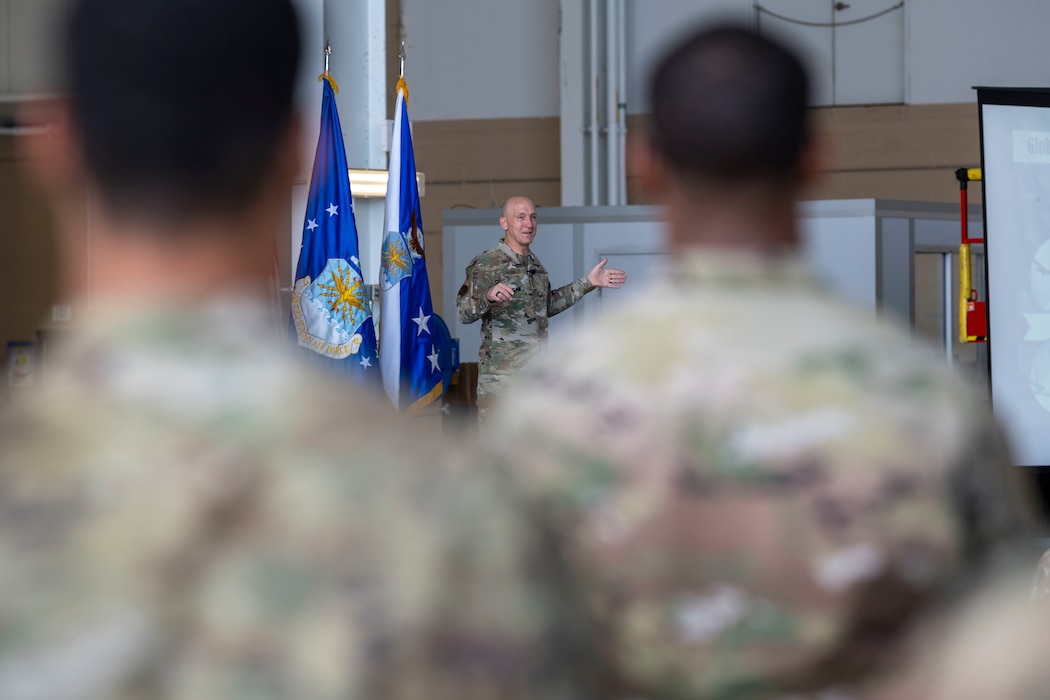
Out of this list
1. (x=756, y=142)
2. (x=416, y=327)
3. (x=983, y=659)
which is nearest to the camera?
(x=983, y=659)

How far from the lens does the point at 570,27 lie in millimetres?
9641

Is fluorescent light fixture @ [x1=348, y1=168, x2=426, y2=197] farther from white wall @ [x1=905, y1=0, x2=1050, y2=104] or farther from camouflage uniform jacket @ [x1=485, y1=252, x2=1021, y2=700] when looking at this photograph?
white wall @ [x1=905, y1=0, x2=1050, y2=104]

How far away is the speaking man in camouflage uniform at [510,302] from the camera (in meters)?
5.55

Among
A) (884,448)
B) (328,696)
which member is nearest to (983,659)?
(884,448)

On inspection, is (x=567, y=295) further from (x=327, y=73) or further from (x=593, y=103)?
(x=593, y=103)

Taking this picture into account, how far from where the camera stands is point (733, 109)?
1.00m

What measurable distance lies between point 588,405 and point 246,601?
17.4 inches

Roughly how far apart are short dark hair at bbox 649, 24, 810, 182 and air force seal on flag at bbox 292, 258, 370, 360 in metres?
4.01

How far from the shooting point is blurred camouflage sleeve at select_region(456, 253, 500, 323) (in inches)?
218

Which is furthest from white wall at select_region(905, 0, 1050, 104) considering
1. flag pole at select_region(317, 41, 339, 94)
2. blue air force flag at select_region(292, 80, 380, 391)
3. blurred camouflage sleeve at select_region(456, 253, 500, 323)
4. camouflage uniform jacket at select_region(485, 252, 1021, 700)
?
camouflage uniform jacket at select_region(485, 252, 1021, 700)

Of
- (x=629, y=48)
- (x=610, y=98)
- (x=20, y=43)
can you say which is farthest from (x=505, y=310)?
(x=629, y=48)

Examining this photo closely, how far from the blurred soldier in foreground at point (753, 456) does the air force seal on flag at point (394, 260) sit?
14.1ft

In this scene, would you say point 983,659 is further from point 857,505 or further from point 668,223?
point 668,223

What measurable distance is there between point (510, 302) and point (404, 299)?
56 centimetres
